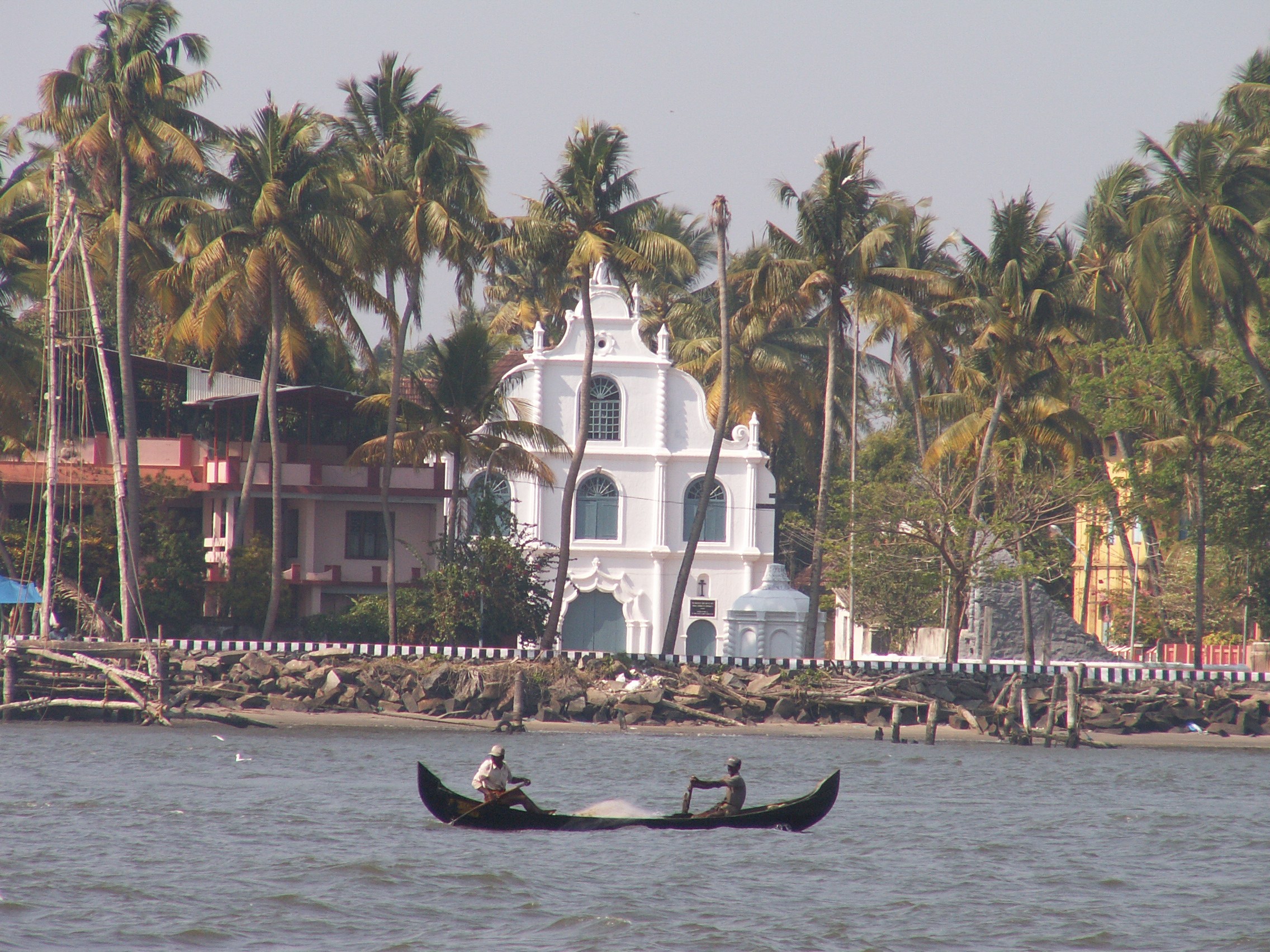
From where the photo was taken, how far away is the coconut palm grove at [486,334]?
3731 centimetres

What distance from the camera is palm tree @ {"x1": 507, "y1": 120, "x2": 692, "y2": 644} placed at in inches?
1506

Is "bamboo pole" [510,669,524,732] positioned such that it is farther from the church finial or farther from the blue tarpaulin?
the church finial

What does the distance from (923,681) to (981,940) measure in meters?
19.8

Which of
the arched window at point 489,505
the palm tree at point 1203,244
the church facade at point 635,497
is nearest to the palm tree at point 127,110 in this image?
the arched window at point 489,505

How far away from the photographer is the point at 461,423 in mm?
40188

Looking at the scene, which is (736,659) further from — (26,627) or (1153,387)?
(26,627)

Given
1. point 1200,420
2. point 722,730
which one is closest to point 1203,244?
point 1200,420

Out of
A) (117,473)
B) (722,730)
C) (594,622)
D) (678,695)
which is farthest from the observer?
Result: (594,622)

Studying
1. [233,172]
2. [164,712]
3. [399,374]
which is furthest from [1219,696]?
[233,172]

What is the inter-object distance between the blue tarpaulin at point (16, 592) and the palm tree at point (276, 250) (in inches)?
214

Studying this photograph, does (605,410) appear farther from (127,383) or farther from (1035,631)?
(127,383)

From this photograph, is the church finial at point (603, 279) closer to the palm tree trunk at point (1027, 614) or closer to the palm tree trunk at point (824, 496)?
the palm tree trunk at point (824, 496)

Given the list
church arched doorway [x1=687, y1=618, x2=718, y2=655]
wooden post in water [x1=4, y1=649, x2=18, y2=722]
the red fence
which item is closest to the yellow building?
the red fence

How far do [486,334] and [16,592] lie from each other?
13203mm
